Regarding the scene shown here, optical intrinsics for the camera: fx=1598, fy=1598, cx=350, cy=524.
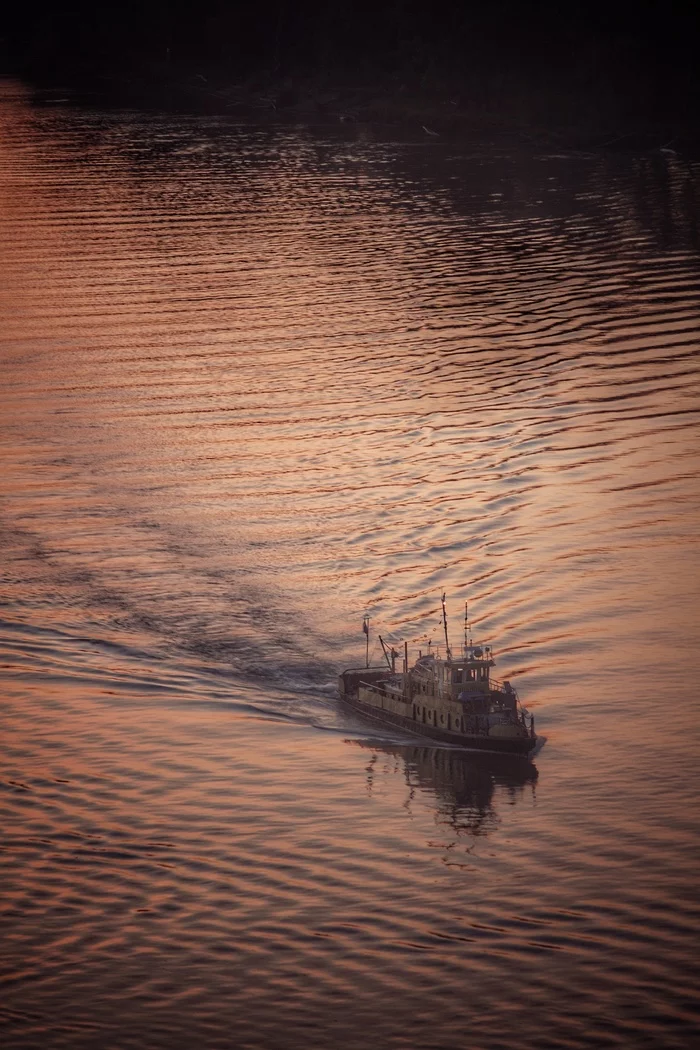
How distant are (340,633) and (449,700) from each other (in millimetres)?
8396

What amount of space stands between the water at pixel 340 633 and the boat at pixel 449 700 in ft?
2.76

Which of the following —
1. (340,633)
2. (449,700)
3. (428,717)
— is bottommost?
(428,717)

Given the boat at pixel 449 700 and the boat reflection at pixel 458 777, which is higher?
the boat at pixel 449 700

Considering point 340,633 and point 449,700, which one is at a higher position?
point 340,633

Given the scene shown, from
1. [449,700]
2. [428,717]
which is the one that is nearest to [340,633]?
[428,717]

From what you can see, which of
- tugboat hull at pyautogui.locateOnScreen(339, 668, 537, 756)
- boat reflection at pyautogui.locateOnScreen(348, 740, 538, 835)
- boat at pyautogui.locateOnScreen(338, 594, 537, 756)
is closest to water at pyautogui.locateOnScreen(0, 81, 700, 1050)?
boat reflection at pyautogui.locateOnScreen(348, 740, 538, 835)

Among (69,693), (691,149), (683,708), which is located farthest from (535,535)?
(691,149)

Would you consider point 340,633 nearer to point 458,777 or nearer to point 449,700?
point 449,700

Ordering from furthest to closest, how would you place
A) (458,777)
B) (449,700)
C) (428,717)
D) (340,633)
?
(340,633) < (428,717) < (449,700) < (458,777)

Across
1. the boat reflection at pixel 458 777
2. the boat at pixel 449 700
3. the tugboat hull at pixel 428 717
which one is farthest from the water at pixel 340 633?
the boat at pixel 449 700

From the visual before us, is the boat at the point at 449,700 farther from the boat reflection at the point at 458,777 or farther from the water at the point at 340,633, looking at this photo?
the water at the point at 340,633

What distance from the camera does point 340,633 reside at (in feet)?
207

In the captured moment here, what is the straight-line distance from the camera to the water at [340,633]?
42875mm

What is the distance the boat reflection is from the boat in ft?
1.83
